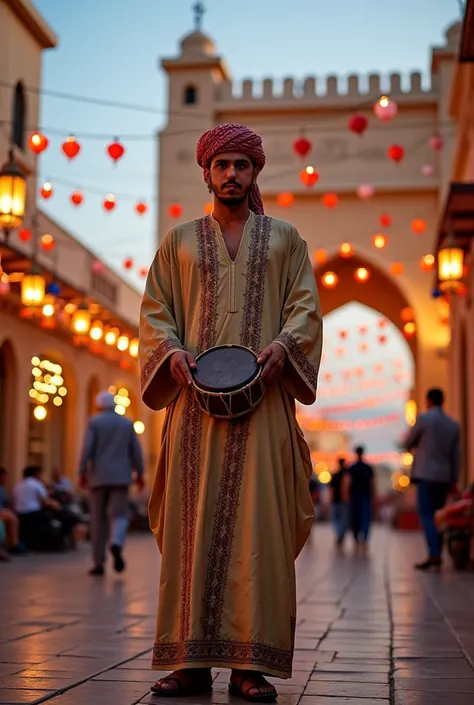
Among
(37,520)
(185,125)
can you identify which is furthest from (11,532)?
(185,125)

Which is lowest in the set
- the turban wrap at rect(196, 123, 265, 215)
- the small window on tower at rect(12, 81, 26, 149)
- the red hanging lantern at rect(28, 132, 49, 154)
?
the turban wrap at rect(196, 123, 265, 215)

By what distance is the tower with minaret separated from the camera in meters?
24.2

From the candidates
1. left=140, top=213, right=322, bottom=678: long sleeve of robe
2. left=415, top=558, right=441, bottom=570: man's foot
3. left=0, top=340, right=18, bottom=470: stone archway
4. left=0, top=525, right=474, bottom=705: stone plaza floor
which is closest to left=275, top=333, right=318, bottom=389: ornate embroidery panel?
left=140, top=213, right=322, bottom=678: long sleeve of robe

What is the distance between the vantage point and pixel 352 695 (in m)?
3.50

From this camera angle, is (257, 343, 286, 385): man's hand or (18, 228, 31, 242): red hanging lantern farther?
(18, 228, 31, 242): red hanging lantern

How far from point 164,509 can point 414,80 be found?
21906 millimetres

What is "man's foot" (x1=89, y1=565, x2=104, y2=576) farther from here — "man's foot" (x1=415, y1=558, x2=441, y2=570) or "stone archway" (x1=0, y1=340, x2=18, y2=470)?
"stone archway" (x1=0, y1=340, x2=18, y2=470)

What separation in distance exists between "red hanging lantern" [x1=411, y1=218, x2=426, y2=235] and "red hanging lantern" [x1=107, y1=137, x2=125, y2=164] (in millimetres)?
10444

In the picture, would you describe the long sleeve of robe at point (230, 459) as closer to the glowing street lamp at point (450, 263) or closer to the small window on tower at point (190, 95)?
the glowing street lamp at point (450, 263)

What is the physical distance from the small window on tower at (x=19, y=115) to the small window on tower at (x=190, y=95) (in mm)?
6599

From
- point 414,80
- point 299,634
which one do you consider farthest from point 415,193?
point 299,634

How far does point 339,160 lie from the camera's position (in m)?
24.2

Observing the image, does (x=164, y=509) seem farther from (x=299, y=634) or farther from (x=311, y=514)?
(x=299, y=634)

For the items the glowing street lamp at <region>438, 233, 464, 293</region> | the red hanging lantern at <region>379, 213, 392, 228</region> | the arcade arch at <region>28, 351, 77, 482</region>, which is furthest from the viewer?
the red hanging lantern at <region>379, 213, 392, 228</region>
